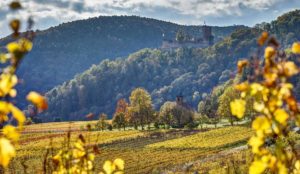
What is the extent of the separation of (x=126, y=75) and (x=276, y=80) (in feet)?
634

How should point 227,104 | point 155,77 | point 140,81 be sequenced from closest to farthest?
point 227,104 → point 140,81 → point 155,77

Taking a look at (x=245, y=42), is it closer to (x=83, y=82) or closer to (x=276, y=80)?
(x=83, y=82)

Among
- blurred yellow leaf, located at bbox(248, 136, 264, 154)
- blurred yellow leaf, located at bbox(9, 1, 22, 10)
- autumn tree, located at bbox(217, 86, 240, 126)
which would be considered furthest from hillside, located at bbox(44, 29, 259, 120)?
blurred yellow leaf, located at bbox(9, 1, 22, 10)

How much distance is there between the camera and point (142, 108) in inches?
2776

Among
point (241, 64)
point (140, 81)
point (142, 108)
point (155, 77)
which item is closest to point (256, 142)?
point (241, 64)

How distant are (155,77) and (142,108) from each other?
127 m

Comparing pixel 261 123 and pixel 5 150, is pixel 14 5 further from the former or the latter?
pixel 261 123

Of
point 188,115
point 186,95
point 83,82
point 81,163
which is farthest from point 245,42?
point 81,163

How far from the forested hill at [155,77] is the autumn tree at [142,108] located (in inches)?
3745

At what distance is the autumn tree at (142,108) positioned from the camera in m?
70.6

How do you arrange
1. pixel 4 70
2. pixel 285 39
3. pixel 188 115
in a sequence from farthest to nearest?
pixel 285 39, pixel 188 115, pixel 4 70

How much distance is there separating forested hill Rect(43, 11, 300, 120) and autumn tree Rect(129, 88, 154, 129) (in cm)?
9512

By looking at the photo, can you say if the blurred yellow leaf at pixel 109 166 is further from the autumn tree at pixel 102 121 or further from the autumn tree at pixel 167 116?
the autumn tree at pixel 167 116

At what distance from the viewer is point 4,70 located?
2.20m
